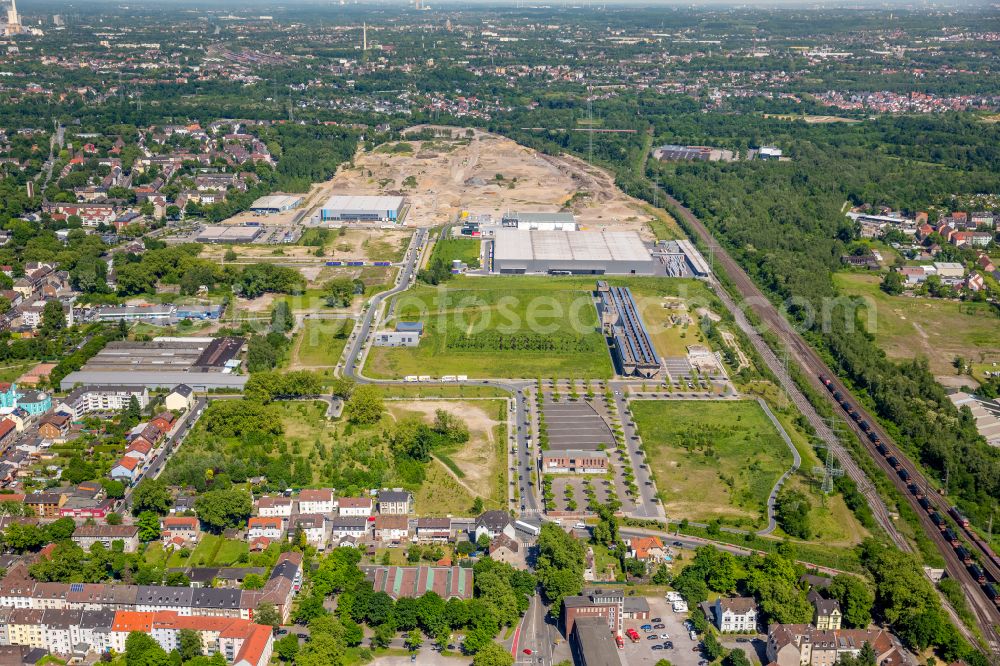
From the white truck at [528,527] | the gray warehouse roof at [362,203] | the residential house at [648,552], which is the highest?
the gray warehouse roof at [362,203]

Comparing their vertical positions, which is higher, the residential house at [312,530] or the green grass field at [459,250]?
the green grass field at [459,250]

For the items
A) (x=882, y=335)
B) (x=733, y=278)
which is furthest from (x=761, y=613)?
(x=733, y=278)

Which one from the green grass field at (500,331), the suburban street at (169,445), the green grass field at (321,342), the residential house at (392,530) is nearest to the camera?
the residential house at (392,530)

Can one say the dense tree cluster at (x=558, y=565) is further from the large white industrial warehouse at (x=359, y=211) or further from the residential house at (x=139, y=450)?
the large white industrial warehouse at (x=359, y=211)

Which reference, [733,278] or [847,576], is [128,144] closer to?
[733,278]

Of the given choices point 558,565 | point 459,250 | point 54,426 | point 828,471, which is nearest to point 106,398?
point 54,426

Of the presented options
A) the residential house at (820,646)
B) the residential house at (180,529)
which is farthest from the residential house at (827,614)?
the residential house at (180,529)

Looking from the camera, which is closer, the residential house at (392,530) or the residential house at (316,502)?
the residential house at (392,530)
